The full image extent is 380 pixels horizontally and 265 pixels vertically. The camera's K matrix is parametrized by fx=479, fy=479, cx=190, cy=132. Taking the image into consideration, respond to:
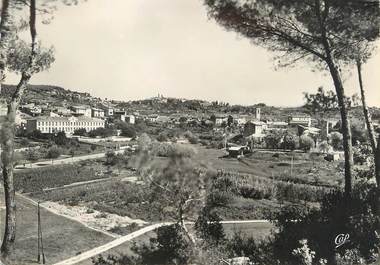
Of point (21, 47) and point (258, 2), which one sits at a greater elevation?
point (258, 2)

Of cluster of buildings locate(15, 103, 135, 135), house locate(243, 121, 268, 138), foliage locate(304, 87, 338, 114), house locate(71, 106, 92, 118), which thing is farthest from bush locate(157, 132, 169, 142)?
house locate(243, 121, 268, 138)

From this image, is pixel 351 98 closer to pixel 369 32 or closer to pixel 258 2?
pixel 369 32

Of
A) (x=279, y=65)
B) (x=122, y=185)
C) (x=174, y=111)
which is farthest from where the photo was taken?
(x=122, y=185)

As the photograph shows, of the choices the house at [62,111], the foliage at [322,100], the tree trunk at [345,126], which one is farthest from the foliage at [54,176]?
the tree trunk at [345,126]

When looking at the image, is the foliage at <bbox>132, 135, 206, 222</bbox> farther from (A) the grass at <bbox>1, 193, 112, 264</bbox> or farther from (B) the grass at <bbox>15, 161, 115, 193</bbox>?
(B) the grass at <bbox>15, 161, 115, 193</bbox>

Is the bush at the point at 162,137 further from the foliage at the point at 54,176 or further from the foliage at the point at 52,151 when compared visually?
the foliage at the point at 54,176

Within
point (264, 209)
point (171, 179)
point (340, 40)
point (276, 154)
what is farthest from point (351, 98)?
point (276, 154)
